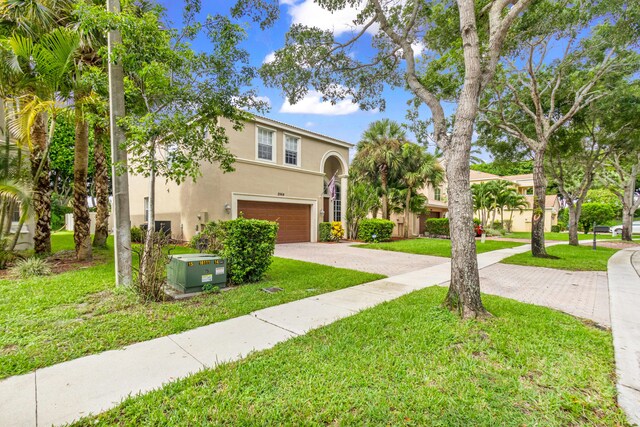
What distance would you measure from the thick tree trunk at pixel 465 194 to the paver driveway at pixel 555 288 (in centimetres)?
216

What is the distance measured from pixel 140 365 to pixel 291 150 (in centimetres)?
1439

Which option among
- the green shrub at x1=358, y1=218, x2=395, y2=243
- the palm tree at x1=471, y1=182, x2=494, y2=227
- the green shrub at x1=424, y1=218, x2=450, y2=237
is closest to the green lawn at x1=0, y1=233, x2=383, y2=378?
the green shrub at x1=358, y1=218, x2=395, y2=243

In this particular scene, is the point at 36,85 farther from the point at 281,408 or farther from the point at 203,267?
the point at 281,408

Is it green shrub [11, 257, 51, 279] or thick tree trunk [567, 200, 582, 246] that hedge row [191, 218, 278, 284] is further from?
thick tree trunk [567, 200, 582, 246]

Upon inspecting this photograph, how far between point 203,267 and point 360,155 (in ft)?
55.2

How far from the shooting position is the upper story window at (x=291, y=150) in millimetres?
16245

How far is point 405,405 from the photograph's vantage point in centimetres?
251

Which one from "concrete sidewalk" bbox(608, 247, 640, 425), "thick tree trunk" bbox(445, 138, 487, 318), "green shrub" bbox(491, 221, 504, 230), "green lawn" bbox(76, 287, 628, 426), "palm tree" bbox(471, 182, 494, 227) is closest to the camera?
"green lawn" bbox(76, 287, 628, 426)

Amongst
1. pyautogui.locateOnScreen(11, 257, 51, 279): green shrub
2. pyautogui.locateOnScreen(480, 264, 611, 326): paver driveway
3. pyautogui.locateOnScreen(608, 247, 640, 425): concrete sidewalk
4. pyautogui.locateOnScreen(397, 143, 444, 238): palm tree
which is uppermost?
pyautogui.locateOnScreen(397, 143, 444, 238): palm tree

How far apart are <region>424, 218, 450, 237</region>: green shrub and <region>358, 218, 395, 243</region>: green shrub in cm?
914


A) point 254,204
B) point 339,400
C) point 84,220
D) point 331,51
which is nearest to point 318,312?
point 339,400

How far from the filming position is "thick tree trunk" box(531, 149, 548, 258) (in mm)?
11602

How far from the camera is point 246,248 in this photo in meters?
6.61

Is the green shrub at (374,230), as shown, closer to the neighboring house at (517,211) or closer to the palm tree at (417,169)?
the palm tree at (417,169)
